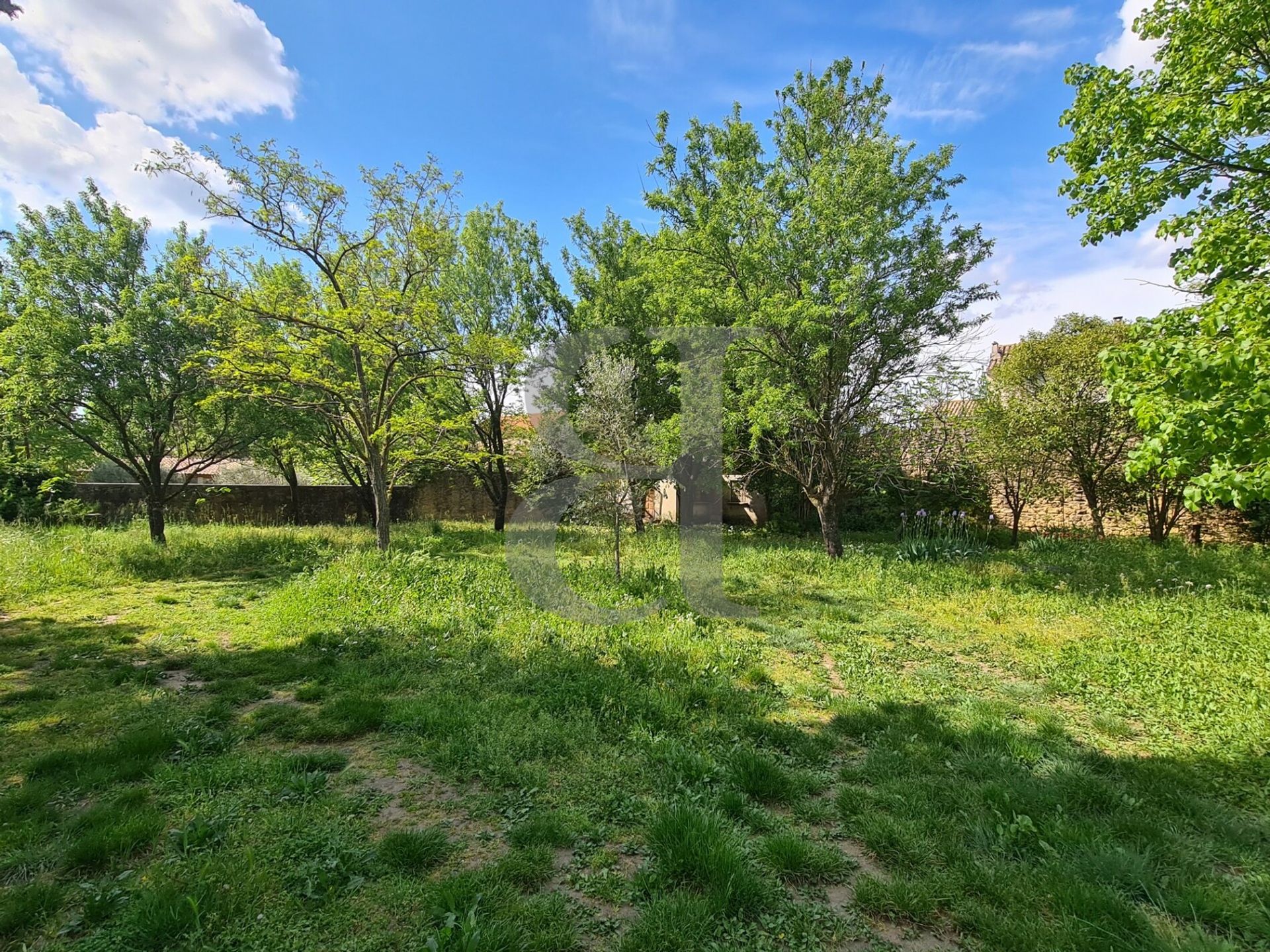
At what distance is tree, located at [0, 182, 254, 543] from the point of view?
7.71 m

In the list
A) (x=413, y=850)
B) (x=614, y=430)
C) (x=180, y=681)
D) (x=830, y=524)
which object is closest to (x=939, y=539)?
(x=830, y=524)

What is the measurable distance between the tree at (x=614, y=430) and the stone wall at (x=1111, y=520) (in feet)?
28.7

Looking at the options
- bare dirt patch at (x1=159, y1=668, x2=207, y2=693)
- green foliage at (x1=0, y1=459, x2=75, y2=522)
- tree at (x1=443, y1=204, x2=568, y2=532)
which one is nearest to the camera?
bare dirt patch at (x1=159, y1=668, x2=207, y2=693)

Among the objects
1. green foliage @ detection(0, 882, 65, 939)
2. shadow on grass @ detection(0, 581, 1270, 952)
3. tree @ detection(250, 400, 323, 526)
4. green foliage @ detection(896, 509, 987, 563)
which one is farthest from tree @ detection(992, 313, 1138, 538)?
tree @ detection(250, 400, 323, 526)

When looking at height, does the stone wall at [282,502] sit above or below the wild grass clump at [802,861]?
above

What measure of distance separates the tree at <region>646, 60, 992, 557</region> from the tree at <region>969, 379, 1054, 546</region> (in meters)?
2.00

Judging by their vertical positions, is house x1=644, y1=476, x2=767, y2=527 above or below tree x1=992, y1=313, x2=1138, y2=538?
below

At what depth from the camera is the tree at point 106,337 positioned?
7707 millimetres

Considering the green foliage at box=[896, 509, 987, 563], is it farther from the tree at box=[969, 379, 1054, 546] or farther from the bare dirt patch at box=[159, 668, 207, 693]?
the bare dirt patch at box=[159, 668, 207, 693]

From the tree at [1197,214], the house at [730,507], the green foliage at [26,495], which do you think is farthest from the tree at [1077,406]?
the green foliage at [26,495]

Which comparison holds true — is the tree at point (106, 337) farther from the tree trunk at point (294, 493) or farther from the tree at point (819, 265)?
the tree at point (819, 265)

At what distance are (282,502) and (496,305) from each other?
29.2ft

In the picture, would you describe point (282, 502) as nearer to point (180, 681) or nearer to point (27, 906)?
point (180, 681)

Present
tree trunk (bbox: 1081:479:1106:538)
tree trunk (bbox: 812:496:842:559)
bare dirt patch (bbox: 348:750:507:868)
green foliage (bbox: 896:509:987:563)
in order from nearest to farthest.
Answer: bare dirt patch (bbox: 348:750:507:868) < green foliage (bbox: 896:509:987:563) < tree trunk (bbox: 812:496:842:559) < tree trunk (bbox: 1081:479:1106:538)
